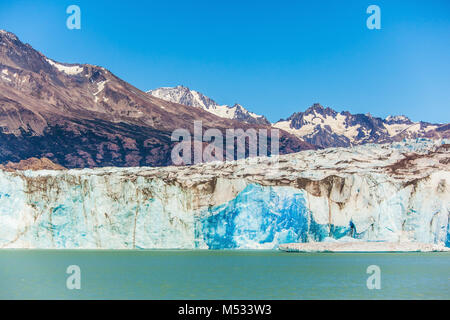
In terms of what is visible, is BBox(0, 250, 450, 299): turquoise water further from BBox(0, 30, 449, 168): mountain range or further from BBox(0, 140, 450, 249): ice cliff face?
BBox(0, 30, 449, 168): mountain range

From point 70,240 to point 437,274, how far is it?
1211 inches

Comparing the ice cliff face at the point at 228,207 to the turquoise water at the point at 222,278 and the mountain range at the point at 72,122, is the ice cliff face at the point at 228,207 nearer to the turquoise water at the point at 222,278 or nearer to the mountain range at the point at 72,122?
the turquoise water at the point at 222,278

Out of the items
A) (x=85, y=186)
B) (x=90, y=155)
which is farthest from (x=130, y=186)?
(x=90, y=155)

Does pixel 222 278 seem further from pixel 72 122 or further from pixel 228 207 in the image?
pixel 72 122

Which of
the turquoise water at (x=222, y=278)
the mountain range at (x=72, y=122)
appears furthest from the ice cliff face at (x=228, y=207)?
the mountain range at (x=72, y=122)

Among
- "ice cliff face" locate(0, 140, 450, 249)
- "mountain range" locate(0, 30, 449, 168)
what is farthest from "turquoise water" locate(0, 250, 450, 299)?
"mountain range" locate(0, 30, 449, 168)

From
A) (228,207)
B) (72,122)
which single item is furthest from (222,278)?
(72,122)

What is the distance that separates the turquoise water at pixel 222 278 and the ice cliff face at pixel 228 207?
23.9 feet

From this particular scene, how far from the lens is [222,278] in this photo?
2612 cm

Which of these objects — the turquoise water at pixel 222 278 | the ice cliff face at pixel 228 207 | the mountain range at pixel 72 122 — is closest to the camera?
the turquoise water at pixel 222 278

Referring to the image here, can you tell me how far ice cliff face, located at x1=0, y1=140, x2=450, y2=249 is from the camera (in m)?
42.6

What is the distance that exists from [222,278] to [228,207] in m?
19.0

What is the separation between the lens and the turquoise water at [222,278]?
21.2 metres

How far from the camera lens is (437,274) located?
88.2 feet
